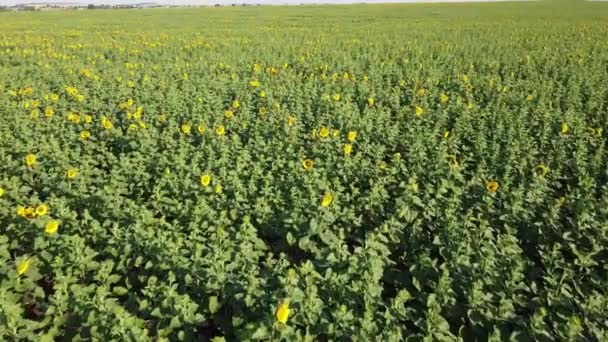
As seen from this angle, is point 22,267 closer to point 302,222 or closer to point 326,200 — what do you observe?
point 302,222

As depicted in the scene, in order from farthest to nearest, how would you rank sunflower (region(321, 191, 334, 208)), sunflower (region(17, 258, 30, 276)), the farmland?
sunflower (region(321, 191, 334, 208)), sunflower (region(17, 258, 30, 276)), the farmland

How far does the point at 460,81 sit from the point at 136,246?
7.69 metres

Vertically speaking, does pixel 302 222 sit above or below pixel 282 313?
below

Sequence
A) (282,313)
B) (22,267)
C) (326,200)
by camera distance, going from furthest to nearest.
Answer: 1. (326,200)
2. (22,267)
3. (282,313)

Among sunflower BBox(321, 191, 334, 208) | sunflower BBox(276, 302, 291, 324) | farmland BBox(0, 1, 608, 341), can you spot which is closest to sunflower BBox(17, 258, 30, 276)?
farmland BBox(0, 1, 608, 341)

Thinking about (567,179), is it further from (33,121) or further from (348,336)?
(33,121)

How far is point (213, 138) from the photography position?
557cm

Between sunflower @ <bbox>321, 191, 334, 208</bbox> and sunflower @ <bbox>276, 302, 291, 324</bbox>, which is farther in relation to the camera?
sunflower @ <bbox>321, 191, 334, 208</bbox>

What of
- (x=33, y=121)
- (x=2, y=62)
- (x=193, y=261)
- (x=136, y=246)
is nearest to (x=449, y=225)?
(x=193, y=261)

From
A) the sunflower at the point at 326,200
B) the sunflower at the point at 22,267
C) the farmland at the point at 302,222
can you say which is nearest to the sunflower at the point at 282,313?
the farmland at the point at 302,222

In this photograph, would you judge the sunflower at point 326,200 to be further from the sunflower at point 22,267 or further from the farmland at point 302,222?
the sunflower at point 22,267

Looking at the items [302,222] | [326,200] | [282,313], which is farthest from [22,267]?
[326,200]

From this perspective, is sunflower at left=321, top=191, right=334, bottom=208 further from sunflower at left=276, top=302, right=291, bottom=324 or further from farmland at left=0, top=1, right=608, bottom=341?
sunflower at left=276, top=302, right=291, bottom=324

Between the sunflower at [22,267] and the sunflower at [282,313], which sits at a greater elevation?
the sunflower at [282,313]
